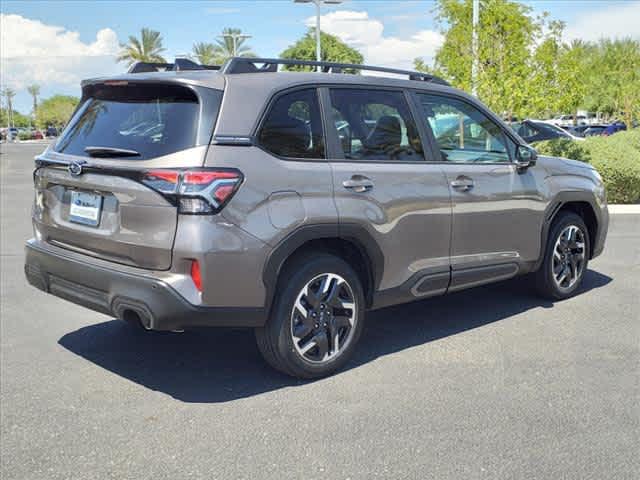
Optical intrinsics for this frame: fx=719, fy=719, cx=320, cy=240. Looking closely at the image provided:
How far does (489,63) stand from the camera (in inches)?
580

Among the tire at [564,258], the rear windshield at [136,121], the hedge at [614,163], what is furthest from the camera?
the hedge at [614,163]

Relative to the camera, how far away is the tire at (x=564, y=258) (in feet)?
19.4

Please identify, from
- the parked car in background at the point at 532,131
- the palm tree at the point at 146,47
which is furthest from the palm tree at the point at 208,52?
the parked car in background at the point at 532,131

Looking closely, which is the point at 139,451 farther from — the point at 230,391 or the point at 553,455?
the point at 553,455

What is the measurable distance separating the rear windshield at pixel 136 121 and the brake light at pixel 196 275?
60 cm

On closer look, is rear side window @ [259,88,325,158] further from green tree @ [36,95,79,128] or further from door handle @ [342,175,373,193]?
green tree @ [36,95,79,128]

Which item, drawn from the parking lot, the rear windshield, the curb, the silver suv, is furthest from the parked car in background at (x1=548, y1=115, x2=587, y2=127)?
the rear windshield

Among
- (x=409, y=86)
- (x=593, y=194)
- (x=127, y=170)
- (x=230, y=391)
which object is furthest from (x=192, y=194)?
(x=593, y=194)

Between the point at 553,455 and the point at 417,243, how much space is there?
1720mm

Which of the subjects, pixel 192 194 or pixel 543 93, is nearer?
pixel 192 194

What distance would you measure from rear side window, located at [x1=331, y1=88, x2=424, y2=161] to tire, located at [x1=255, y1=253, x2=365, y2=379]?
2.44 feet

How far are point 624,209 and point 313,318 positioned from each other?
32.5ft

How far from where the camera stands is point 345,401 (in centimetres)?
400

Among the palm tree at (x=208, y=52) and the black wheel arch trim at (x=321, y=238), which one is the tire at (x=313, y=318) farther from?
the palm tree at (x=208, y=52)
